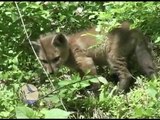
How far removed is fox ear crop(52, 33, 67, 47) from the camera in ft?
22.9

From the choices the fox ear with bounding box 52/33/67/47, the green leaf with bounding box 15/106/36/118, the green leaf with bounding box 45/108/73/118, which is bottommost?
the green leaf with bounding box 45/108/73/118

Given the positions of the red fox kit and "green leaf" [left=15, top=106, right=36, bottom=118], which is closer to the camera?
"green leaf" [left=15, top=106, right=36, bottom=118]

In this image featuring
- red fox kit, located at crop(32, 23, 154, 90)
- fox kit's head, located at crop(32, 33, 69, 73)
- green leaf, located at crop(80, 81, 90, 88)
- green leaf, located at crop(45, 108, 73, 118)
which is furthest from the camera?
fox kit's head, located at crop(32, 33, 69, 73)

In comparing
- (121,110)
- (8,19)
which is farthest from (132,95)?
(8,19)

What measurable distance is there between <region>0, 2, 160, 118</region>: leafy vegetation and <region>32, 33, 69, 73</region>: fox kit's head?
0.19 metres

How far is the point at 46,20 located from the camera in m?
7.10

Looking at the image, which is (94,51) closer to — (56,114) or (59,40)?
(59,40)

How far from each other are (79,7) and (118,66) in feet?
5.86

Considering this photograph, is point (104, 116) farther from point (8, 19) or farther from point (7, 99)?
point (8, 19)

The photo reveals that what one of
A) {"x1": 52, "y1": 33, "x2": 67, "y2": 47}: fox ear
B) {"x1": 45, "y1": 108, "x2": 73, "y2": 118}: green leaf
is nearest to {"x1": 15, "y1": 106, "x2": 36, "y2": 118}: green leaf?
{"x1": 45, "y1": 108, "x2": 73, "y2": 118}: green leaf

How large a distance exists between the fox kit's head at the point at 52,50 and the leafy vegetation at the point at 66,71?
0.61 feet

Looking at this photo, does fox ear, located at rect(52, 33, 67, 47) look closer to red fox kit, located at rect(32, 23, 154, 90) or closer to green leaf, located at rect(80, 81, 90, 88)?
red fox kit, located at rect(32, 23, 154, 90)

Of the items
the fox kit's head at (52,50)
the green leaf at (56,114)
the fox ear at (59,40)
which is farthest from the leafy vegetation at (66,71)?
the fox ear at (59,40)

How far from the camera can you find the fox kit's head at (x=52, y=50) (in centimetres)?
696
